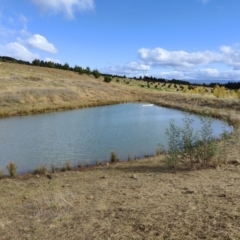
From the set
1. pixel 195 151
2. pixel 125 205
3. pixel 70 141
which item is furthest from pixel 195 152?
pixel 70 141

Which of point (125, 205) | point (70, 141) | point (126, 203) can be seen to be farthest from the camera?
point (70, 141)

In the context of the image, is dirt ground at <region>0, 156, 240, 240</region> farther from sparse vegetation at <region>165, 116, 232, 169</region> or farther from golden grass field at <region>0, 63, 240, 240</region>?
sparse vegetation at <region>165, 116, 232, 169</region>

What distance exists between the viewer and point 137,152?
15648 mm

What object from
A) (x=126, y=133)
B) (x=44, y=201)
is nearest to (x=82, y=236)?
(x=44, y=201)

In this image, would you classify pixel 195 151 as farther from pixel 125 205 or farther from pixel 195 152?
pixel 125 205

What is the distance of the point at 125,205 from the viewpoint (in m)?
6.96

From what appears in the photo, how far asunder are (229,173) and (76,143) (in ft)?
33.6

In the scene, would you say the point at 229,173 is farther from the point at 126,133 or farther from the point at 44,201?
the point at 126,133

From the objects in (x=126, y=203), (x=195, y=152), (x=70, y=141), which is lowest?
(x=70, y=141)

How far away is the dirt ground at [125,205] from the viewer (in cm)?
536

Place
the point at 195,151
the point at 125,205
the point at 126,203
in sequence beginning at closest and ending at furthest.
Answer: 1. the point at 125,205
2. the point at 126,203
3. the point at 195,151

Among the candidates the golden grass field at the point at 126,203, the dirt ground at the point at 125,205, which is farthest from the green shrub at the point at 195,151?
the dirt ground at the point at 125,205

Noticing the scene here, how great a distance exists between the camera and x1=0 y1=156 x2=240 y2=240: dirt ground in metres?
5.36

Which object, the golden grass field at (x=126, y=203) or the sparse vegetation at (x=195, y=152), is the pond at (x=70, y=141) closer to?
the golden grass field at (x=126, y=203)
